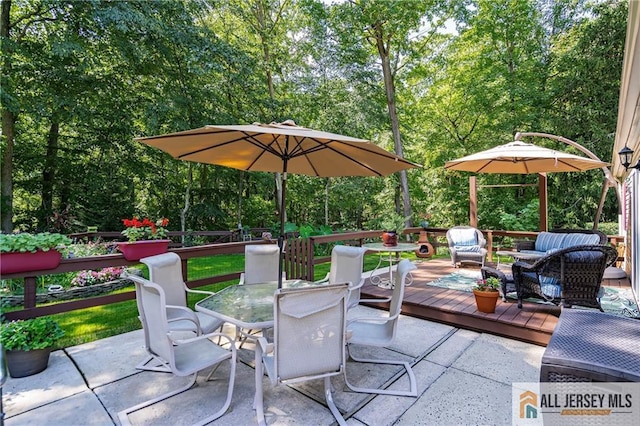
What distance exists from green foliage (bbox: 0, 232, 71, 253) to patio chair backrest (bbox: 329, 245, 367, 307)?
8.96 feet

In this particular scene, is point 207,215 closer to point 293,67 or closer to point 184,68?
point 184,68

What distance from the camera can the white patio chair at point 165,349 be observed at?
2.07 m

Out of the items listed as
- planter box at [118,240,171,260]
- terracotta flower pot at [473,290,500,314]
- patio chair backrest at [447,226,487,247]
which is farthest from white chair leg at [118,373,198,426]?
patio chair backrest at [447,226,487,247]

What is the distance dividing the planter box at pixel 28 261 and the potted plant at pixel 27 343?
47 centimetres

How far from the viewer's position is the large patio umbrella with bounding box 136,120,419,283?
2715 mm

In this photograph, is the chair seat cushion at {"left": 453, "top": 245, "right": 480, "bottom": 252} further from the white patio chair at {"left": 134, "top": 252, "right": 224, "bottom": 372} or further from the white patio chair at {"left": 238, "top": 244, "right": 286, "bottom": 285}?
the white patio chair at {"left": 134, "top": 252, "right": 224, "bottom": 372}

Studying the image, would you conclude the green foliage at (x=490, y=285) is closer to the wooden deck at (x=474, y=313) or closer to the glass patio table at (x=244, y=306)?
the wooden deck at (x=474, y=313)

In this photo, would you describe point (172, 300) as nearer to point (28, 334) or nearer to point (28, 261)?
point (28, 334)

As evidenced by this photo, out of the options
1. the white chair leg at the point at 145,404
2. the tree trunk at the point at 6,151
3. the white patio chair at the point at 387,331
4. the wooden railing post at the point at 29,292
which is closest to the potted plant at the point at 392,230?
the white patio chair at the point at 387,331

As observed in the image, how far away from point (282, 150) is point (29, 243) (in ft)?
8.22

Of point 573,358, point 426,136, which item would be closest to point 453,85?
point 426,136

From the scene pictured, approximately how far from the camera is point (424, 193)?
15375mm

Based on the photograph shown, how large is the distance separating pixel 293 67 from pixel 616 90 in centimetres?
1183

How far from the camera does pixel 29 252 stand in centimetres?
281
